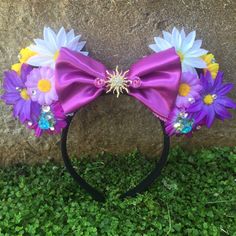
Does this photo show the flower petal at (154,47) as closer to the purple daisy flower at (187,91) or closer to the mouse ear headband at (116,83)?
the mouse ear headband at (116,83)

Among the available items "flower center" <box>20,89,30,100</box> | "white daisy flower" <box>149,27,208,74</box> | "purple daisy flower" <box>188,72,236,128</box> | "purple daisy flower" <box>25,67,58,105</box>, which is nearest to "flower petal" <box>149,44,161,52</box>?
"white daisy flower" <box>149,27,208,74</box>

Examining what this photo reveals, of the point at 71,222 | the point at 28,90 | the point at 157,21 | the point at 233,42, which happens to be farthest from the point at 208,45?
the point at 71,222

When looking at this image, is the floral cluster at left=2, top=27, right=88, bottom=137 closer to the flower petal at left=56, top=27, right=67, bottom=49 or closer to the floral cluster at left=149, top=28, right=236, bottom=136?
the flower petal at left=56, top=27, right=67, bottom=49

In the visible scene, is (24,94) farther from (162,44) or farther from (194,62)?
(194,62)

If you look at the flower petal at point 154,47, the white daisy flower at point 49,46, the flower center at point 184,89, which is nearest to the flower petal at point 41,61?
the white daisy flower at point 49,46

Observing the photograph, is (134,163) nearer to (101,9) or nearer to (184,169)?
(184,169)

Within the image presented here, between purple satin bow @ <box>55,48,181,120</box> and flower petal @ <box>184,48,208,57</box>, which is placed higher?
flower petal @ <box>184,48,208,57</box>

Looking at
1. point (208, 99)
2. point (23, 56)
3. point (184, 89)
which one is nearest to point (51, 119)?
point (23, 56)
